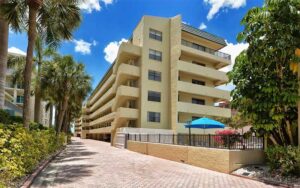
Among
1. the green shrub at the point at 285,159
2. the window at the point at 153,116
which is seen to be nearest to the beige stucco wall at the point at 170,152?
the green shrub at the point at 285,159

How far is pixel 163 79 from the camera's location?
36.3m

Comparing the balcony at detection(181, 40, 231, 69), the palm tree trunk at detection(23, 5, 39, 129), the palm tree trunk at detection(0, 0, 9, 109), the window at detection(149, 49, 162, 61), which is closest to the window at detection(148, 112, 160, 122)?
the window at detection(149, 49, 162, 61)

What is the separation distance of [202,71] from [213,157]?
24.4 m

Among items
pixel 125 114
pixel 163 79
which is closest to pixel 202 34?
pixel 163 79

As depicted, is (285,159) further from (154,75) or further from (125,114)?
(154,75)

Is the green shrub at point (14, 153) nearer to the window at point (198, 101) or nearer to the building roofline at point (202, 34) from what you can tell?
the window at point (198, 101)

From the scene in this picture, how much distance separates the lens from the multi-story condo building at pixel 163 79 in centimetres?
3456

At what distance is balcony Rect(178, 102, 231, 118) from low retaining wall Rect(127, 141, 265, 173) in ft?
50.3

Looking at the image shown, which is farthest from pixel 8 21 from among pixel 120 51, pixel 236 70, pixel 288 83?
pixel 120 51

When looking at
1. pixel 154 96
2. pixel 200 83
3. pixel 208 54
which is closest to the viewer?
pixel 154 96

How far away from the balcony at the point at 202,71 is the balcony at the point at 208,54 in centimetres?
205

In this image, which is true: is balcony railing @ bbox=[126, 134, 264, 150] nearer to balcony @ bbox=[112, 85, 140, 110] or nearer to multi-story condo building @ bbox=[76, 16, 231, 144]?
multi-story condo building @ bbox=[76, 16, 231, 144]

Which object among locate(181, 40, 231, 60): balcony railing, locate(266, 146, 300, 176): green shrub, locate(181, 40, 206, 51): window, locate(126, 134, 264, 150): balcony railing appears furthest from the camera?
locate(181, 40, 231, 60): balcony railing

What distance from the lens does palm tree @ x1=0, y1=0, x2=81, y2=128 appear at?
47.3 ft
